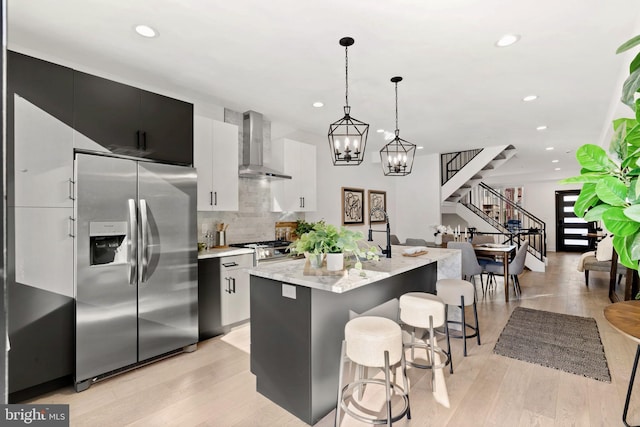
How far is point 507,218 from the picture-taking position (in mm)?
10531

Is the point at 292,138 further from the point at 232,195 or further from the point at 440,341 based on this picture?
the point at 440,341

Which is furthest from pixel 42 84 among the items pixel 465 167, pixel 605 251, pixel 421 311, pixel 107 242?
pixel 605 251

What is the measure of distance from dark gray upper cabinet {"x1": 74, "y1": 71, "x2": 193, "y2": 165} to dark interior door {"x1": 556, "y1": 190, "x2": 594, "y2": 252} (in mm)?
12559

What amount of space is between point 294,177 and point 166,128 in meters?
2.10

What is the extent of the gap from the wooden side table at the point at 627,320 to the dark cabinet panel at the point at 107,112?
3702 mm

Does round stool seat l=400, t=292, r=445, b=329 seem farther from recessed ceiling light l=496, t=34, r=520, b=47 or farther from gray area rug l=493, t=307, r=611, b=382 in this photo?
recessed ceiling light l=496, t=34, r=520, b=47

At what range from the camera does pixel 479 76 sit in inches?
130

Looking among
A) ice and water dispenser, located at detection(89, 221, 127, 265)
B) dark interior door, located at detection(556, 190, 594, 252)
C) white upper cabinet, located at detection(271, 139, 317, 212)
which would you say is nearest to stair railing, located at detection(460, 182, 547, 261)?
dark interior door, located at detection(556, 190, 594, 252)

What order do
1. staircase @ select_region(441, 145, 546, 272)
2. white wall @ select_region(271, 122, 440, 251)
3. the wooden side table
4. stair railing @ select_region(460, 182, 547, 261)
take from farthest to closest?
stair railing @ select_region(460, 182, 547, 261) < staircase @ select_region(441, 145, 546, 272) < white wall @ select_region(271, 122, 440, 251) < the wooden side table

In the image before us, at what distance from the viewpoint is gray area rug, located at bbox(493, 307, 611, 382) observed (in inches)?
111

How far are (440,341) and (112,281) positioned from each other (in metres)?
3.22

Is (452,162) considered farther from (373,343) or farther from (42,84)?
(42,84)

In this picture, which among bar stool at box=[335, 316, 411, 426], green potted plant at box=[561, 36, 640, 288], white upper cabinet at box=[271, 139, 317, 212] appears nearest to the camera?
green potted plant at box=[561, 36, 640, 288]

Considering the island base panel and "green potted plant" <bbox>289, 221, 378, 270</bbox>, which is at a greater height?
"green potted plant" <bbox>289, 221, 378, 270</bbox>
